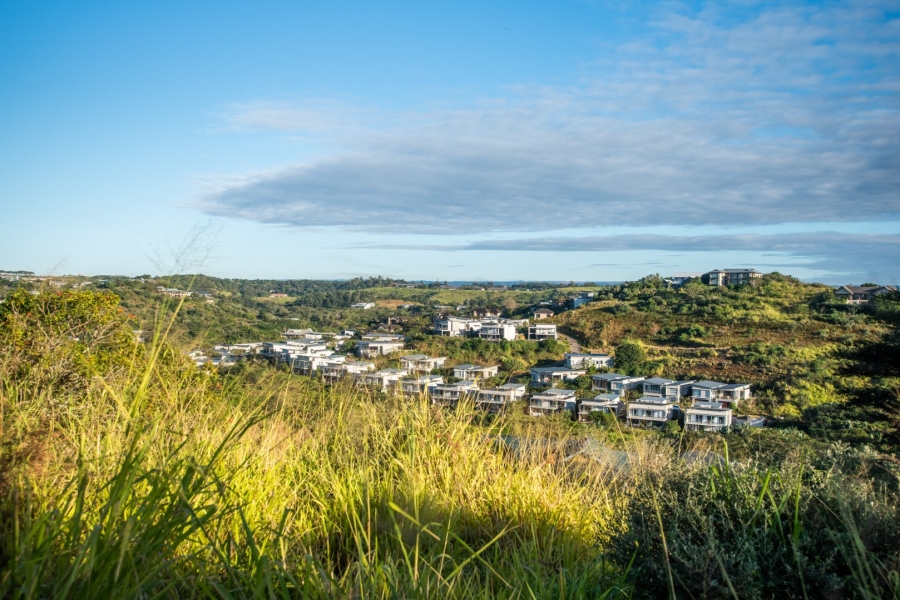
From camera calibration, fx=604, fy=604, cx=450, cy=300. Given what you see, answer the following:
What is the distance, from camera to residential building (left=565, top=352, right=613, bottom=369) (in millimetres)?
27712

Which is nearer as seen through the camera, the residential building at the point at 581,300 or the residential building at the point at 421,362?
the residential building at the point at 421,362

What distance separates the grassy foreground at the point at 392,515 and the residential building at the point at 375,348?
79.6 feet

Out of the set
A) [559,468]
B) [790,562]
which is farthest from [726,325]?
[790,562]

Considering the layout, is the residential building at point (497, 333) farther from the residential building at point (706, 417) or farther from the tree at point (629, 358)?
the residential building at point (706, 417)

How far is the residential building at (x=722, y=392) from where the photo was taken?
20656 millimetres

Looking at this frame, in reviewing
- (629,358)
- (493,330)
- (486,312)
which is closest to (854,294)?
(629,358)

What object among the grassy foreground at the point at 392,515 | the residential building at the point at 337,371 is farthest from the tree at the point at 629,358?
the grassy foreground at the point at 392,515

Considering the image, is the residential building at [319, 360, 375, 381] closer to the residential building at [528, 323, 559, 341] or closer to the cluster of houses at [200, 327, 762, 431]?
the cluster of houses at [200, 327, 762, 431]

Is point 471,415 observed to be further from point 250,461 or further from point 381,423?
point 250,461

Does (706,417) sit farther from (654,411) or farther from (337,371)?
(337,371)

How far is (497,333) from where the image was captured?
35.3 meters

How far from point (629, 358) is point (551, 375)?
5581 mm

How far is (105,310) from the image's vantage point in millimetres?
6449

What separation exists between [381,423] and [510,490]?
45.6 inches
